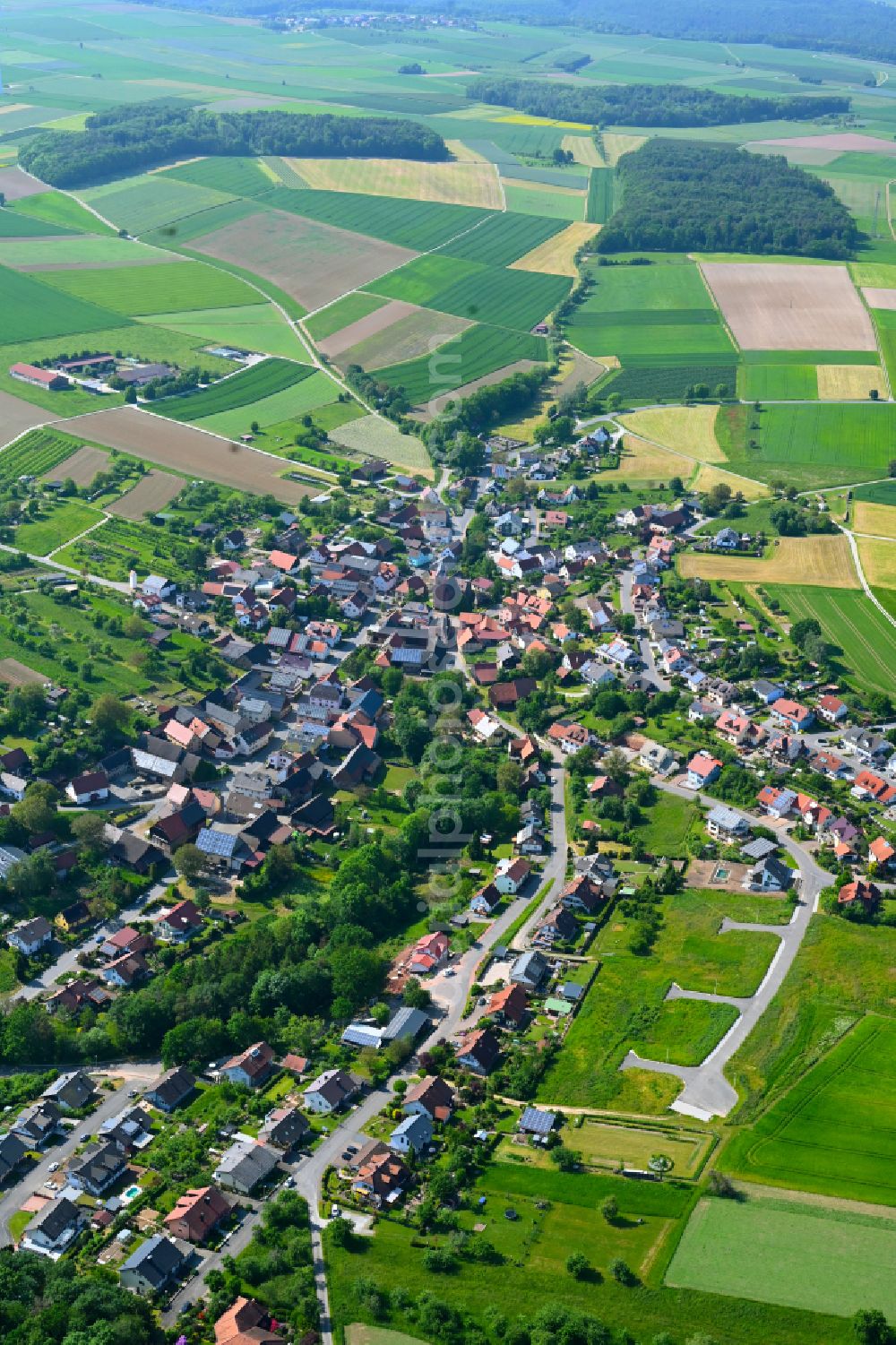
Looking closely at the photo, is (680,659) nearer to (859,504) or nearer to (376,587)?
(376,587)

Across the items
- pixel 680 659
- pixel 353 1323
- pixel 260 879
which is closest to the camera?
pixel 353 1323

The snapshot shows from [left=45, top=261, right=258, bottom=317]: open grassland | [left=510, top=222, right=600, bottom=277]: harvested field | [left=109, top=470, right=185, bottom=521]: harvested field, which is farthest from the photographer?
[left=510, top=222, right=600, bottom=277]: harvested field

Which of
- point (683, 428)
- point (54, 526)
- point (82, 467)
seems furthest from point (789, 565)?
point (82, 467)

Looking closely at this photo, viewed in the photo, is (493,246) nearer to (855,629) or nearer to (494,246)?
(494,246)

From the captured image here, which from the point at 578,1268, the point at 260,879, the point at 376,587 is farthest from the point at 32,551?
the point at 578,1268

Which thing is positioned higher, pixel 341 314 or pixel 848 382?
pixel 341 314

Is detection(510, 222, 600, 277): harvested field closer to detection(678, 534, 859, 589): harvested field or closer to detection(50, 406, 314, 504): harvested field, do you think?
detection(50, 406, 314, 504): harvested field

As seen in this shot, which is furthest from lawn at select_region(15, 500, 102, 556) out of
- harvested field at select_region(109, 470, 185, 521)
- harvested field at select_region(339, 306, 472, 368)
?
harvested field at select_region(339, 306, 472, 368)
